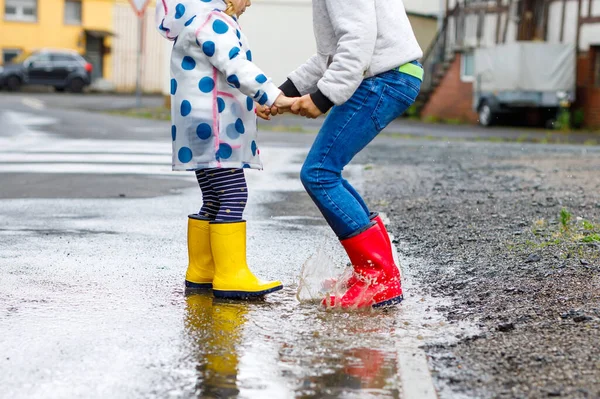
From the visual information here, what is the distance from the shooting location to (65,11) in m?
46.8

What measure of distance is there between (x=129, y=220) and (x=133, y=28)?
38.7 metres

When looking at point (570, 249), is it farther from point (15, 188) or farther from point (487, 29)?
point (487, 29)

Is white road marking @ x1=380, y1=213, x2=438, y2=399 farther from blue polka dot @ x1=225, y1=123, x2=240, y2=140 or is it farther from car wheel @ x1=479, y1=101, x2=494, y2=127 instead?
car wheel @ x1=479, y1=101, x2=494, y2=127

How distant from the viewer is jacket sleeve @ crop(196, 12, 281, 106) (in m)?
4.97

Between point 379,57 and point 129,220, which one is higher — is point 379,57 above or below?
above

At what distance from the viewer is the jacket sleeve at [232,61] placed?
4.97m

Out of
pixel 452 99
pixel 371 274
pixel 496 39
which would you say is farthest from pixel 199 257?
pixel 452 99

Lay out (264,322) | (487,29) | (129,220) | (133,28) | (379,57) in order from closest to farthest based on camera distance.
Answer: (264,322) → (379,57) → (129,220) → (487,29) → (133,28)

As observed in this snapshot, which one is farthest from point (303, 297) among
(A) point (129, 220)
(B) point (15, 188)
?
(B) point (15, 188)

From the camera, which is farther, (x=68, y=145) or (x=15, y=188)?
(x=68, y=145)

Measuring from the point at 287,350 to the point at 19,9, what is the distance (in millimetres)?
44489

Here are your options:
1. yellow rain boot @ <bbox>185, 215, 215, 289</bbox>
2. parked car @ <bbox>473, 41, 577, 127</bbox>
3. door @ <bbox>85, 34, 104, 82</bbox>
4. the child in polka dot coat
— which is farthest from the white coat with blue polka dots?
door @ <bbox>85, 34, 104, 82</bbox>

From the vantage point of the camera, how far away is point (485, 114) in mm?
29141


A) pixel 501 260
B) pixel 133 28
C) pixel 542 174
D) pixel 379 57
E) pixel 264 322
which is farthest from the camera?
pixel 133 28
